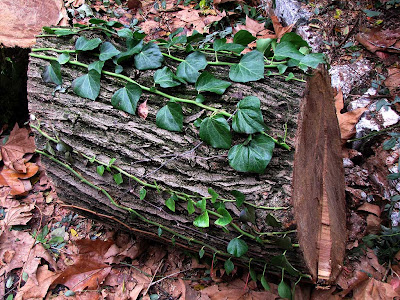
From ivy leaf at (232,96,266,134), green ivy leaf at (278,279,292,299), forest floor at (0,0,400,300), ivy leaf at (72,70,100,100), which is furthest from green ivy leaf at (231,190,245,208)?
ivy leaf at (72,70,100,100)

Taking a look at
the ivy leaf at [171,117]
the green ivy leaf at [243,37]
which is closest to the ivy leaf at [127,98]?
the ivy leaf at [171,117]

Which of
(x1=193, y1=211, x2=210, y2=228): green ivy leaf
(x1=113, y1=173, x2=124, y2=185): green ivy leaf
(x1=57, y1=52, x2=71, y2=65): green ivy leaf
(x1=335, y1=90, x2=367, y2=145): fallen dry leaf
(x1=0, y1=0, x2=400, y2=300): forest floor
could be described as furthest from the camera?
(x1=335, y1=90, x2=367, y2=145): fallen dry leaf

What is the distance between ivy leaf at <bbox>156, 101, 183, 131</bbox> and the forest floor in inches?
32.0

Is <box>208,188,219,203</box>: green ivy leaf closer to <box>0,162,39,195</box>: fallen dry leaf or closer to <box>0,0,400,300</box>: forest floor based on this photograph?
<box>0,0,400,300</box>: forest floor

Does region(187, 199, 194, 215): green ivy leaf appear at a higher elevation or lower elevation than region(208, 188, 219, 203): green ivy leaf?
lower

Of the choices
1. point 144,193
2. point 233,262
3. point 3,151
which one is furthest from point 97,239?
point 3,151

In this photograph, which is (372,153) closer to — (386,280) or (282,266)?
(386,280)

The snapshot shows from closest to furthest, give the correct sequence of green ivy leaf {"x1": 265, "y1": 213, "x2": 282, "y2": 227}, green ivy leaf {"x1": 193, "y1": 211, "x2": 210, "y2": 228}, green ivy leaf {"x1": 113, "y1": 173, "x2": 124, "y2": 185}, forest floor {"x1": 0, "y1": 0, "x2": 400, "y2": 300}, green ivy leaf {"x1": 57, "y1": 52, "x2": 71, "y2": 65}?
green ivy leaf {"x1": 265, "y1": 213, "x2": 282, "y2": 227}
green ivy leaf {"x1": 193, "y1": 211, "x2": 210, "y2": 228}
green ivy leaf {"x1": 113, "y1": 173, "x2": 124, "y2": 185}
green ivy leaf {"x1": 57, "y1": 52, "x2": 71, "y2": 65}
forest floor {"x1": 0, "y1": 0, "x2": 400, "y2": 300}

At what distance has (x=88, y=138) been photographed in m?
1.56

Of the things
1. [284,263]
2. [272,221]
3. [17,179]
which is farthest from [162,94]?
[17,179]

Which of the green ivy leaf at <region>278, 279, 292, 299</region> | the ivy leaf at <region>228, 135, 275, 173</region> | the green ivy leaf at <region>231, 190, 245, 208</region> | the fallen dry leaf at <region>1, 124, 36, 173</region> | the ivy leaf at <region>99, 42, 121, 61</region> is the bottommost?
the fallen dry leaf at <region>1, 124, 36, 173</region>

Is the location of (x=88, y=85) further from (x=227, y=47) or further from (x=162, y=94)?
(x=227, y=47)

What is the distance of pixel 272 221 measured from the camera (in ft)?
4.30

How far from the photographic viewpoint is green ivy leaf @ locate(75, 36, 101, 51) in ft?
5.24
